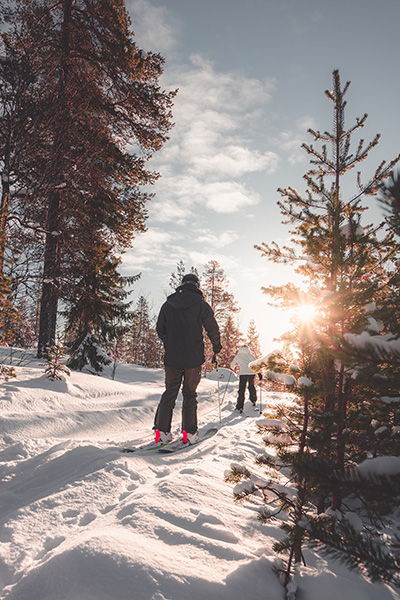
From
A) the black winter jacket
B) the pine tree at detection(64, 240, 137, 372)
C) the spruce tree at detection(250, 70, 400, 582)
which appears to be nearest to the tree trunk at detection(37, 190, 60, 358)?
the pine tree at detection(64, 240, 137, 372)

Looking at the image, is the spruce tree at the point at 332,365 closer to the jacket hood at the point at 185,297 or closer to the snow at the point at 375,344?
the snow at the point at 375,344

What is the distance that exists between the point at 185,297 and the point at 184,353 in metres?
0.84

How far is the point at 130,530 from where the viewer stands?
174 cm

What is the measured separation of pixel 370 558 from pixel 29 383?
6.07 meters

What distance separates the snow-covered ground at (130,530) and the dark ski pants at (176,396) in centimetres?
51

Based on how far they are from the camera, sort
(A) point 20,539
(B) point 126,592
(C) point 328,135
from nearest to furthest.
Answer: (B) point 126,592, (A) point 20,539, (C) point 328,135

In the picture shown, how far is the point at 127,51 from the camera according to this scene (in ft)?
30.9

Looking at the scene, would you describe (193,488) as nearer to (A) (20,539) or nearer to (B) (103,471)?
(B) (103,471)

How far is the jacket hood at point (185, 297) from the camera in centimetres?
454

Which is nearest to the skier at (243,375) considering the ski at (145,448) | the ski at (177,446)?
the ski at (177,446)

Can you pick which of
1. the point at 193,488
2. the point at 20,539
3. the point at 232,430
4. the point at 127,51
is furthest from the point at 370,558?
the point at 127,51

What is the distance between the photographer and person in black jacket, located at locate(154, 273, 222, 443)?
4414mm

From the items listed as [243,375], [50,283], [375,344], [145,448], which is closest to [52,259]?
[50,283]

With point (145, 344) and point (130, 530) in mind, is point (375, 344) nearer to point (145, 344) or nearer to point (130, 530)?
point (130, 530)
